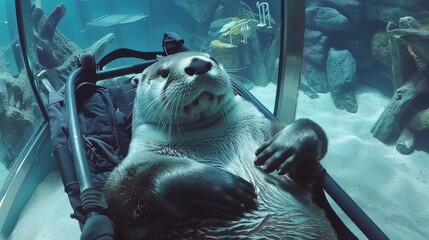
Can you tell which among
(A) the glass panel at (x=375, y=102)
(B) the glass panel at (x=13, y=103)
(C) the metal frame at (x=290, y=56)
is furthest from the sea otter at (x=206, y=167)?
(B) the glass panel at (x=13, y=103)

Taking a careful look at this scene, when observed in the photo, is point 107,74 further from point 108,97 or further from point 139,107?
point 139,107

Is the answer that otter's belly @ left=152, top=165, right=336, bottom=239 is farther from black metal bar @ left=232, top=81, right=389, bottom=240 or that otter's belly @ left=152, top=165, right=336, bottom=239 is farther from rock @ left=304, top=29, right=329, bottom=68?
rock @ left=304, top=29, right=329, bottom=68

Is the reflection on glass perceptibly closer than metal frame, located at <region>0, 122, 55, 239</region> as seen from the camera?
No

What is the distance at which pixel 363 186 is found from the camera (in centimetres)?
347

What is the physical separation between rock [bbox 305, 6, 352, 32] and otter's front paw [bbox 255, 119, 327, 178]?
22.9ft

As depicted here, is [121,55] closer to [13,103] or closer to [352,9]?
[13,103]

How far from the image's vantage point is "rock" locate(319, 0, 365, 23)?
24.5ft

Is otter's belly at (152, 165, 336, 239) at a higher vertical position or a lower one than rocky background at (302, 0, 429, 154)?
higher

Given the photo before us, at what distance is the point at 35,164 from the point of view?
2855 mm

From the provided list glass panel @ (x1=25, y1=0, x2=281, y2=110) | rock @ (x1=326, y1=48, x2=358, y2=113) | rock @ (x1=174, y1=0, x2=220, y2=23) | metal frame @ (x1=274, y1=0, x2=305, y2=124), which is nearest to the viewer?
metal frame @ (x1=274, y1=0, x2=305, y2=124)

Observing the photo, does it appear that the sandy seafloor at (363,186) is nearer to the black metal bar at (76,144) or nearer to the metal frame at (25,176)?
the metal frame at (25,176)

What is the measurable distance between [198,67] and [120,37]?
12861 mm

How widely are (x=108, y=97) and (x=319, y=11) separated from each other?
6.77 meters

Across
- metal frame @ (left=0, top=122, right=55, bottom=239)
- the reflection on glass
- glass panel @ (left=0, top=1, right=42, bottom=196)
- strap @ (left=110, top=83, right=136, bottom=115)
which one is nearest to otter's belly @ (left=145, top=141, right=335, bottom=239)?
the reflection on glass
